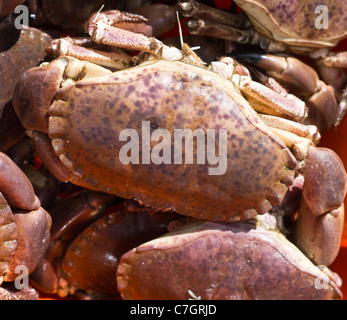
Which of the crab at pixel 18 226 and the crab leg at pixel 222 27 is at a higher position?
the crab leg at pixel 222 27

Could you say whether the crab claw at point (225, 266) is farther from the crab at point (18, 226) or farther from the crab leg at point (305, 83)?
the crab leg at point (305, 83)

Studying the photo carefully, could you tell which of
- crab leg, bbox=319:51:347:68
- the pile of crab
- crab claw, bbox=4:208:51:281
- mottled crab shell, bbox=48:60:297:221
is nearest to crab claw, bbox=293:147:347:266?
the pile of crab

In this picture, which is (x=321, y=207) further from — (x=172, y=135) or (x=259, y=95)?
(x=172, y=135)

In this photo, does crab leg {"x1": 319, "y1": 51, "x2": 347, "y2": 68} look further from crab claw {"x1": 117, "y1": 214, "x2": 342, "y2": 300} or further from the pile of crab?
crab claw {"x1": 117, "y1": 214, "x2": 342, "y2": 300}

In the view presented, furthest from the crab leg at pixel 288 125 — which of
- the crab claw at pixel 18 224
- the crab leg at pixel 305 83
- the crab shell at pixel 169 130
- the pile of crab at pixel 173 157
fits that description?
the crab claw at pixel 18 224
